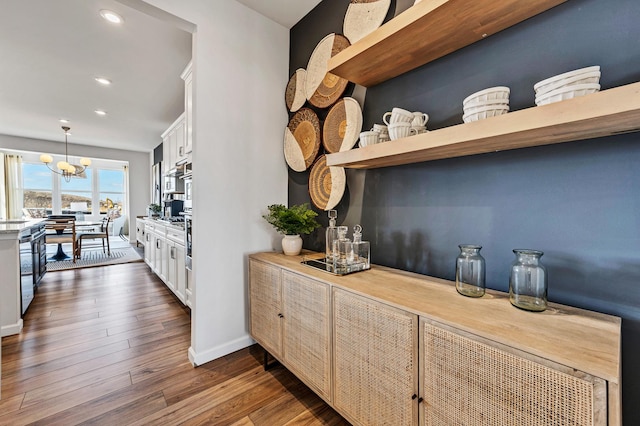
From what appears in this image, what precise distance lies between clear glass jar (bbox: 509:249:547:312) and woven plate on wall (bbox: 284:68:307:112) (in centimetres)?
183

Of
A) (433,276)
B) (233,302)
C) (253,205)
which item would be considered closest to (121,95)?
(253,205)

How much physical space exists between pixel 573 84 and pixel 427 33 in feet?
2.15

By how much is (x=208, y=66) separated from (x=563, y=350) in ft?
7.78

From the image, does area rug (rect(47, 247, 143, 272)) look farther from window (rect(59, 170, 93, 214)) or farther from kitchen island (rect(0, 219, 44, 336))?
kitchen island (rect(0, 219, 44, 336))

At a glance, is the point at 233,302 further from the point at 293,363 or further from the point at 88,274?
the point at 88,274

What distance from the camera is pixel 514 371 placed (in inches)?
28.7

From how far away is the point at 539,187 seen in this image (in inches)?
41.6

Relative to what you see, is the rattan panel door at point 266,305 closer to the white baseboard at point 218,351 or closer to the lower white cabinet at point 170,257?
the white baseboard at point 218,351

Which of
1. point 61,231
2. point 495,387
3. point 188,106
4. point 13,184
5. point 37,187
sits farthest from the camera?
point 37,187

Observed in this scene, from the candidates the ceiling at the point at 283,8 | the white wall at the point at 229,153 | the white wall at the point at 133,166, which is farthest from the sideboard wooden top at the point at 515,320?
the white wall at the point at 133,166

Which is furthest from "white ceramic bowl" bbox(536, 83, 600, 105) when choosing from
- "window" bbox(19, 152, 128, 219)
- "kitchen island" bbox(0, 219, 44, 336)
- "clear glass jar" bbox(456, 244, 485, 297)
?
"window" bbox(19, 152, 128, 219)

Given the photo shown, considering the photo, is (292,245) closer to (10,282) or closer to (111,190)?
(10,282)

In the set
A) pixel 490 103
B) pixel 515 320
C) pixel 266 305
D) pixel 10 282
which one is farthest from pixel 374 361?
pixel 10 282

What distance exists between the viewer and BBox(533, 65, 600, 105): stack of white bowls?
79 centimetres
